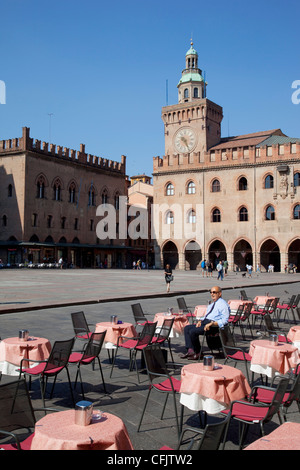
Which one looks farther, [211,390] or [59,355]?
[59,355]

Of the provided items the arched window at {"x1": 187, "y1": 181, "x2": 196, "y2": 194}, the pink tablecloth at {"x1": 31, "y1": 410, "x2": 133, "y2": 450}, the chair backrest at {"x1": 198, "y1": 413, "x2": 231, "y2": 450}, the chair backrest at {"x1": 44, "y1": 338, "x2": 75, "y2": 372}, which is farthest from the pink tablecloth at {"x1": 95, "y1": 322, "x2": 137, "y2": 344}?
the arched window at {"x1": 187, "y1": 181, "x2": 196, "y2": 194}

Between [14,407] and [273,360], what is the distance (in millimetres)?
3345

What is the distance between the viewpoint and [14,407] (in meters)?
3.40

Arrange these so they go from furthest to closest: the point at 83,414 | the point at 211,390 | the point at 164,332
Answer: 1. the point at 164,332
2. the point at 211,390
3. the point at 83,414

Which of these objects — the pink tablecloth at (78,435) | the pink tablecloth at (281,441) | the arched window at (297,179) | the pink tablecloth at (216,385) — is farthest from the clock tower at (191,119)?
the pink tablecloth at (78,435)

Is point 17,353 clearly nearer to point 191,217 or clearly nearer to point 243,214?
point 243,214

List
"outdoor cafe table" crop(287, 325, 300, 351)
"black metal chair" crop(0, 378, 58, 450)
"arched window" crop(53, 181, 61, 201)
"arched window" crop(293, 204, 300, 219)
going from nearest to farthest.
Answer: "black metal chair" crop(0, 378, 58, 450), "outdoor cafe table" crop(287, 325, 300, 351), "arched window" crop(293, 204, 300, 219), "arched window" crop(53, 181, 61, 201)

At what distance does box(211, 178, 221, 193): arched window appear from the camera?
4872cm

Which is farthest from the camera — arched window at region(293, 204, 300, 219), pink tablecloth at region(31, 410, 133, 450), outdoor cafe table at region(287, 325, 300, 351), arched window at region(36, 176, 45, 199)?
arched window at region(36, 176, 45, 199)

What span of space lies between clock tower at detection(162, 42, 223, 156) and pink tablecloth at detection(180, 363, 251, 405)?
4997 centimetres

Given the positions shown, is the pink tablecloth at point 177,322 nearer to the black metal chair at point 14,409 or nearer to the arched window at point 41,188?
the black metal chair at point 14,409

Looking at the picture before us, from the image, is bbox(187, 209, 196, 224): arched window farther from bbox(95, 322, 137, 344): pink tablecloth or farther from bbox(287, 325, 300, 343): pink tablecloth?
bbox(95, 322, 137, 344): pink tablecloth

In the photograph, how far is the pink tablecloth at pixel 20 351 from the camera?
542 centimetres

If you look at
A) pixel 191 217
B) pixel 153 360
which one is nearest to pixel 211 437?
pixel 153 360
